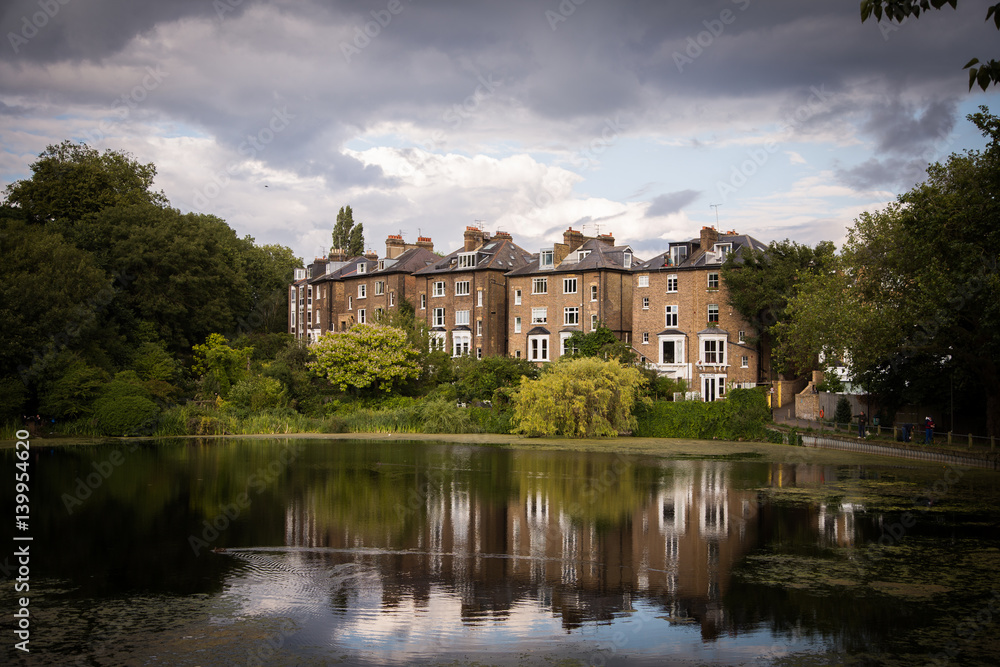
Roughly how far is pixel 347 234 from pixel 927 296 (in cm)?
7413

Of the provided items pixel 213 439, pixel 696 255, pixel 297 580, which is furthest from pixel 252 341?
pixel 297 580

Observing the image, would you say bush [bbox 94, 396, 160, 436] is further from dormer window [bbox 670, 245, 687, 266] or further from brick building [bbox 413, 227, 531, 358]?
dormer window [bbox 670, 245, 687, 266]

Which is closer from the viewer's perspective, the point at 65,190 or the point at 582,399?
the point at 582,399

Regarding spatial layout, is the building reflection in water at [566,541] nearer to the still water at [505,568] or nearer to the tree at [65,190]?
the still water at [505,568]

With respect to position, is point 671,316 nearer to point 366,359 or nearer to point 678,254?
point 678,254

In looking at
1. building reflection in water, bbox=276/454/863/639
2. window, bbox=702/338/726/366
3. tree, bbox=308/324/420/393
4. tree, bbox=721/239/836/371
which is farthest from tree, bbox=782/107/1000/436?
tree, bbox=308/324/420/393

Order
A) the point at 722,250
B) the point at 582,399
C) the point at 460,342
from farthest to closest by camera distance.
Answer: the point at 460,342, the point at 722,250, the point at 582,399

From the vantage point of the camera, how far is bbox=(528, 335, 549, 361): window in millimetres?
60287

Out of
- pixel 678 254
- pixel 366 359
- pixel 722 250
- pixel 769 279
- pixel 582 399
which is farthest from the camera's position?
pixel 678 254

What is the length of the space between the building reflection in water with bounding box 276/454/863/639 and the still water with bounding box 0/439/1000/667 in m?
0.08

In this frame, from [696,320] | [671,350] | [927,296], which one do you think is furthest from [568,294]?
[927,296]

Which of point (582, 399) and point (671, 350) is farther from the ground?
point (671, 350)

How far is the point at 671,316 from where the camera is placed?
55688mm

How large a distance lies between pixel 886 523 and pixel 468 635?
1398cm
